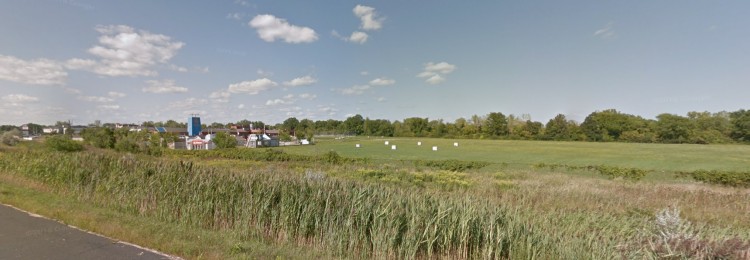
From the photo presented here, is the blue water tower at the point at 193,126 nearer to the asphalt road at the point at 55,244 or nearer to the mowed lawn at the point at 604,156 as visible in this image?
the mowed lawn at the point at 604,156

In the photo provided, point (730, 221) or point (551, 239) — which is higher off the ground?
point (551, 239)

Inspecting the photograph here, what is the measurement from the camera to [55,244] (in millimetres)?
5430

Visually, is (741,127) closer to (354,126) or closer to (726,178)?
(726,178)

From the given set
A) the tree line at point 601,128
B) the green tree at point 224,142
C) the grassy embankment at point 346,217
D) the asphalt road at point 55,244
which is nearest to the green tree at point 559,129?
the tree line at point 601,128

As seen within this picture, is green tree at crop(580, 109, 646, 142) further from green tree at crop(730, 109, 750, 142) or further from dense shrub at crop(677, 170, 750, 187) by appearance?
dense shrub at crop(677, 170, 750, 187)

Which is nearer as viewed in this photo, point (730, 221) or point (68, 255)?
point (68, 255)

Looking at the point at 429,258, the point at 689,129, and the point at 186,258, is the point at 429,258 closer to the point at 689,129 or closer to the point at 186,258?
the point at 186,258

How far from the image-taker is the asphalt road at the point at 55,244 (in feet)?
16.2

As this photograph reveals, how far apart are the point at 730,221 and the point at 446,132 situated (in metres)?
117

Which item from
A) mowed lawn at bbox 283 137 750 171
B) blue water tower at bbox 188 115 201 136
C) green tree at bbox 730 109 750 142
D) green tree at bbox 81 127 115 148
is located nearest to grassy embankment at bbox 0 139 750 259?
mowed lawn at bbox 283 137 750 171

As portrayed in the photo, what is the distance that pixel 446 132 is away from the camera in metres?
126

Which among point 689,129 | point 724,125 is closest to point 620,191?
point 689,129

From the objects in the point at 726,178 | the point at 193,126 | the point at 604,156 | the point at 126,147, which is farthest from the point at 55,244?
the point at 193,126

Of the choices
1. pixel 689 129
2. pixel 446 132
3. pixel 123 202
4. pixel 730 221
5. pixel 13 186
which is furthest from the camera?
pixel 446 132
